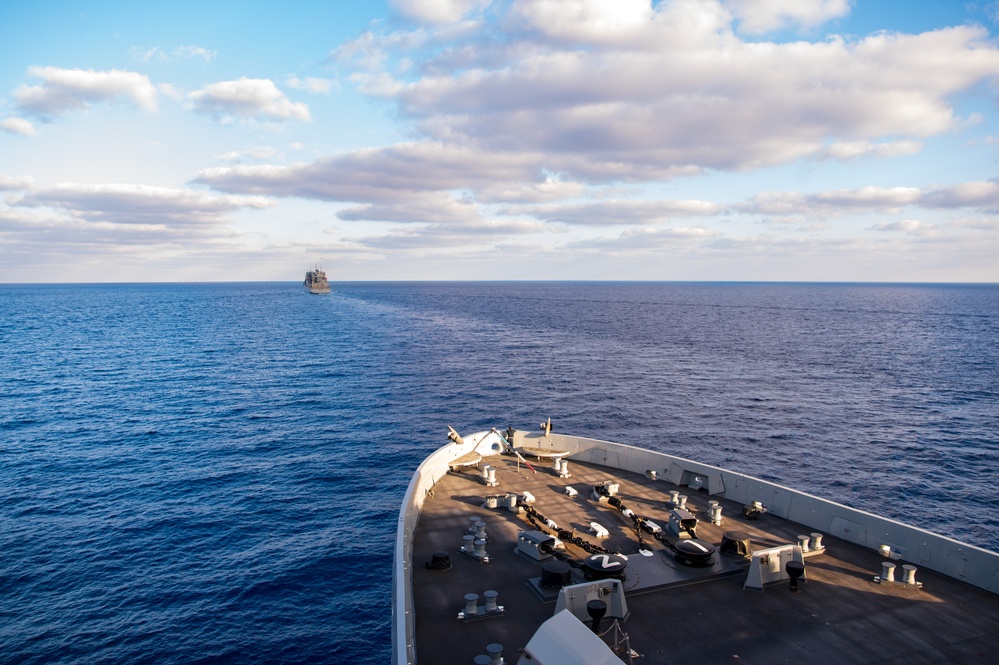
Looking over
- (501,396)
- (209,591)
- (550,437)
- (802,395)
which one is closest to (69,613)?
(209,591)

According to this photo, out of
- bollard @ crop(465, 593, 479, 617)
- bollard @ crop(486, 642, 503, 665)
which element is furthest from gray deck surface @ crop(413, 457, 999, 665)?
bollard @ crop(486, 642, 503, 665)

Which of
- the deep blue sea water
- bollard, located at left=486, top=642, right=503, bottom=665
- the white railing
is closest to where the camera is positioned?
bollard, located at left=486, top=642, right=503, bottom=665

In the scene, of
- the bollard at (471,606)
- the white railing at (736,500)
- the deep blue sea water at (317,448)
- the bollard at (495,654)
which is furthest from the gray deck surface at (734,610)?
the deep blue sea water at (317,448)

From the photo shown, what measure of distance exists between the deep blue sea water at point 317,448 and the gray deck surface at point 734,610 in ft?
41.9

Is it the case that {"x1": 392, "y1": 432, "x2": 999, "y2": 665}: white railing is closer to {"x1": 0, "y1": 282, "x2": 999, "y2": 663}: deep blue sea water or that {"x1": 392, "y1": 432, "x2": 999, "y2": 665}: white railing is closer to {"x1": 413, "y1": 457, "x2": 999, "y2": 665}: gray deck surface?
{"x1": 413, "y1": 457, "x2": 999, "y2": 665}: gray deck surface

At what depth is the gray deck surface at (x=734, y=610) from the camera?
17625mm

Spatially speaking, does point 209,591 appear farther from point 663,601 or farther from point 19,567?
point 663,601

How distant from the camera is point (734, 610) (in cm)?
1980

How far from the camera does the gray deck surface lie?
17.6 m

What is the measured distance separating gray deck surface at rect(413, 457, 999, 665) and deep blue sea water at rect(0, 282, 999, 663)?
12.8 metres

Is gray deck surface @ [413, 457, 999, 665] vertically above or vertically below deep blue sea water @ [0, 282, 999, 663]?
above

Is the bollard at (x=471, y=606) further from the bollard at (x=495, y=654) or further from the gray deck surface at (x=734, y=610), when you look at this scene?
the bollard at (x=495, y=654)

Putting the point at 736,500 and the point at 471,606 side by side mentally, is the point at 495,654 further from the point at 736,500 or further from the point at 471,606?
the point at 736,500

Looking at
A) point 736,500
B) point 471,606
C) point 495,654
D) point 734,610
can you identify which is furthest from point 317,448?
point 734,610
